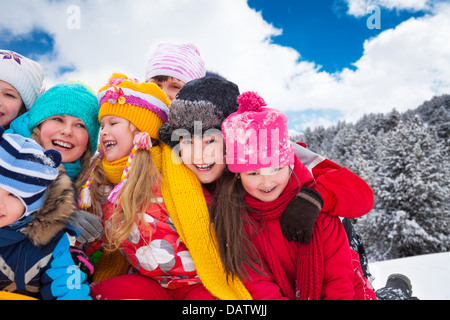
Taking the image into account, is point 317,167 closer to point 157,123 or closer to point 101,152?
point 157,123

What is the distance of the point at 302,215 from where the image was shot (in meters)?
1.77

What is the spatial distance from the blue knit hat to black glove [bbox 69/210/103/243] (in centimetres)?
23

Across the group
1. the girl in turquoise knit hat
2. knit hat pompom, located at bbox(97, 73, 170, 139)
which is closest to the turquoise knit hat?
the girl in turquoise knit hat

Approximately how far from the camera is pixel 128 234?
73.6 inches

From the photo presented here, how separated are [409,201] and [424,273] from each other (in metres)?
10.4

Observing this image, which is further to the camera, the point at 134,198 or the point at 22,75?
the point at 22,75

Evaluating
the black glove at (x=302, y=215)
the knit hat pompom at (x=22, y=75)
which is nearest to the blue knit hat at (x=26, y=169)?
the knit hat pompom at (x=22, y=75)

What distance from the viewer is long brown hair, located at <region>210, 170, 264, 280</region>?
1797 millimetres

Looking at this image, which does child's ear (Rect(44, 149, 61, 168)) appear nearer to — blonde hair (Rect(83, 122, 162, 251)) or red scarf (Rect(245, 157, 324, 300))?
blonde hair (Rect(83, 122, 162, 251))

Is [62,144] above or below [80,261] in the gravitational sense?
above

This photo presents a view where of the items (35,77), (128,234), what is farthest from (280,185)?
(35,77)

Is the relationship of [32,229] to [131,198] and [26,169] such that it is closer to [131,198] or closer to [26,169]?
[26,169]

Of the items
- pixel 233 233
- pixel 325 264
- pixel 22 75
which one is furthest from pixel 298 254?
pixel 22 75

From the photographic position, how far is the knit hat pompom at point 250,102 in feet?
6.07
